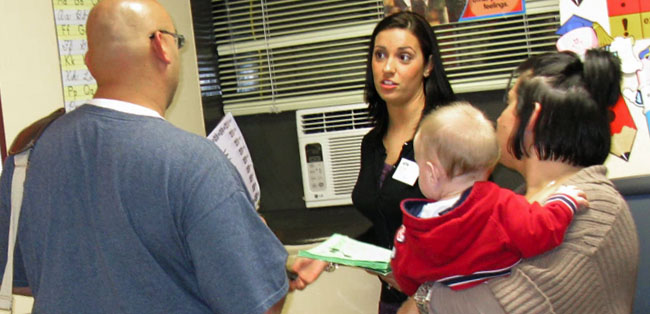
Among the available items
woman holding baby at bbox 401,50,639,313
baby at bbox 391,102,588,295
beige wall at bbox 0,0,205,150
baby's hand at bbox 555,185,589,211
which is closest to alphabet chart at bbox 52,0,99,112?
beige wall at bbox 0,0,205,150

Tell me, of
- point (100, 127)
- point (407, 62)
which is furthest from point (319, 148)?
point (100, 127)

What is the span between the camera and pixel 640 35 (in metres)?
2.16

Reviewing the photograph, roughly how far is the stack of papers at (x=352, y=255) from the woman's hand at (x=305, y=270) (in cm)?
4

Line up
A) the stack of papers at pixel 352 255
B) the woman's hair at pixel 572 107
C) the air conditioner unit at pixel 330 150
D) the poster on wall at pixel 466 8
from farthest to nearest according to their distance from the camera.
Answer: the air conditioner unit at pixel 330 150 < the poster on wall at pixel 466 8 < the stack of papers at pixel 352 255 < the woman's hair at pixel 572 107

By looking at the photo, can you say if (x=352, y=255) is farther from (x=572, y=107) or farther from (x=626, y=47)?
(x=626, y=47)

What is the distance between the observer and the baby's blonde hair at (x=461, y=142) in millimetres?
1502

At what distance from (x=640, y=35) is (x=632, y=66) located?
104 mm

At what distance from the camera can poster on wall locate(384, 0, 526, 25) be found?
107 inches

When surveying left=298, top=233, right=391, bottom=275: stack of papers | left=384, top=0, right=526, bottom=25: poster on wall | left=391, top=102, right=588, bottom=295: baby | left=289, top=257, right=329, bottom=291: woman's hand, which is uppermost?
left=384, top=0, right=526, bottom=25: poster on wall

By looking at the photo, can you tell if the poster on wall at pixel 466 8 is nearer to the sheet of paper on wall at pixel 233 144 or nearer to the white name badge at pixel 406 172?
the white name badge at pixel 406 172

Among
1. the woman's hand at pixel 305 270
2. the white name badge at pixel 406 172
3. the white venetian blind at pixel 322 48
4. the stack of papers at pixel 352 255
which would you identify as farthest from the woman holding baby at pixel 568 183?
the white venetian blind at pixel 322 48

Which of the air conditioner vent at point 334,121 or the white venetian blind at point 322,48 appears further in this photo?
the air conditioner vent at point 334,121

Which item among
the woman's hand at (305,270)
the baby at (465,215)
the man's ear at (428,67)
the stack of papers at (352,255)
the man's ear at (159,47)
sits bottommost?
the woman's hand at (305,270)

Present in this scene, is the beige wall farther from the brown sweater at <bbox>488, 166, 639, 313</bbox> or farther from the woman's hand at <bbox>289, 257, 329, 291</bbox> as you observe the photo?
the brown sweater at <bbox>488, 166, 639, 313</bbox>
